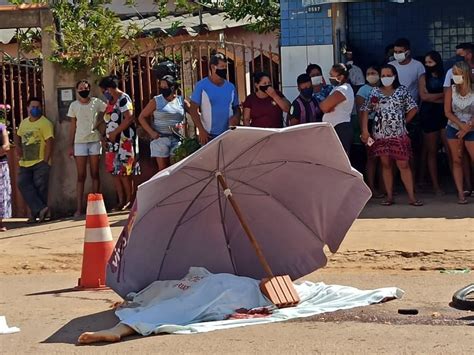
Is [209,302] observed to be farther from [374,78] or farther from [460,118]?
[374,78]

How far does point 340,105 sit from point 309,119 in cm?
40

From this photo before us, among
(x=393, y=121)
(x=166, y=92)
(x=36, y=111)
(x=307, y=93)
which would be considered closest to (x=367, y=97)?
(x=393, y=121)

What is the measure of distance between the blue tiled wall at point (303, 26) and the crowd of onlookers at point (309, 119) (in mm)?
442

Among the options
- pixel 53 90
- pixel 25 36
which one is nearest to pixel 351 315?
pixel 53 90

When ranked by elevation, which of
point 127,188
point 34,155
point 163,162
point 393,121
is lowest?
point 127,188

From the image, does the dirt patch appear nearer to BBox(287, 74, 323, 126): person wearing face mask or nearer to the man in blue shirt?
BBox(287, 74, 323, 126): person wearing face mask

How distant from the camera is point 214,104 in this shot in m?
13.0

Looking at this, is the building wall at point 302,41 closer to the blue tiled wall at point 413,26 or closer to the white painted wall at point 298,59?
the white painted wall at point 298,59

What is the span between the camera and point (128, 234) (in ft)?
27.2

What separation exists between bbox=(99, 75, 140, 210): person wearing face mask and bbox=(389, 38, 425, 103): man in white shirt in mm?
3457

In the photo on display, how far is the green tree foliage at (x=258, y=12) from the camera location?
15.2 meters

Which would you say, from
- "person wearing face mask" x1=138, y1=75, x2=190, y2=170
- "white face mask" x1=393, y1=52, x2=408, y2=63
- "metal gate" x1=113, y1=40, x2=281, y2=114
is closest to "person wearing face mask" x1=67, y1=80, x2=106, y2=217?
"metal gate" x1=113, y1=40, x2=281, y2=114

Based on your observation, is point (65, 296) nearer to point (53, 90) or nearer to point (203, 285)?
point (203, 285)

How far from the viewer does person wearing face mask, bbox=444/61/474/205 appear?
12195 millimetres
